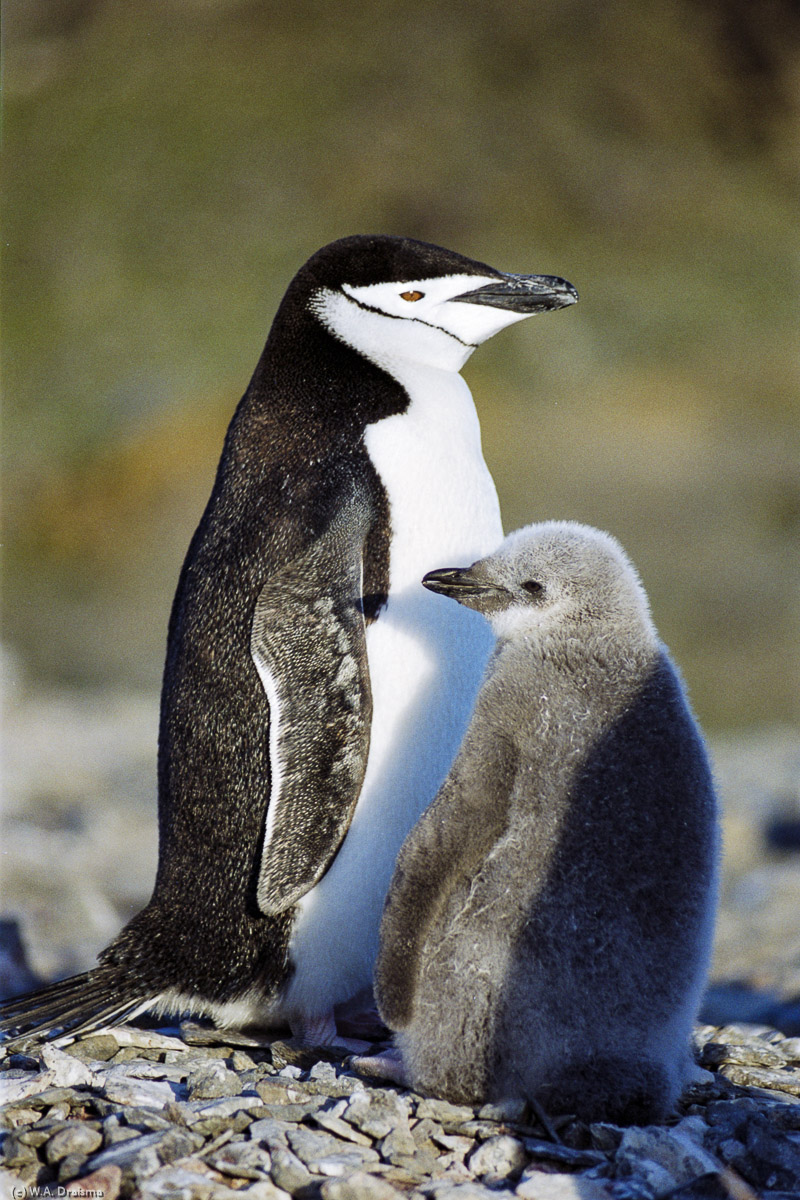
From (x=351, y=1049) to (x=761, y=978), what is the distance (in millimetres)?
1887

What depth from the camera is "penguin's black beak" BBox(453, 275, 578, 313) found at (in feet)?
7.41

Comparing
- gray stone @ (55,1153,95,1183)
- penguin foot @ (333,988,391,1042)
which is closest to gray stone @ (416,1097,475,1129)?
gray stone @ (55,1153,95,1183)

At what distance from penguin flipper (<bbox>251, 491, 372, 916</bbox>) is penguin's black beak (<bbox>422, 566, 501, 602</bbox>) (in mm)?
313

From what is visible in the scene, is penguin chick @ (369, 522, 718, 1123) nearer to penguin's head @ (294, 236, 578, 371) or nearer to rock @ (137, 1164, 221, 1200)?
rock @ (137, 1164, 221, 1200)

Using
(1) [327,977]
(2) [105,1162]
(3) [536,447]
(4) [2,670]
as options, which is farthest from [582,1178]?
(3) [536,447]

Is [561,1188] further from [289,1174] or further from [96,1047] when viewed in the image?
[96,1047]

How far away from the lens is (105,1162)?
147cm

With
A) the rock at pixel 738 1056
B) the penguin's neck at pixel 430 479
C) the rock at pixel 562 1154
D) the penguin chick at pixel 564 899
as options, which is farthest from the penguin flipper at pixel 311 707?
the rock at pixel 738 1056

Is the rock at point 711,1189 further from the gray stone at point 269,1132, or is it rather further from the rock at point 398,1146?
the gray stone at point 269,1132

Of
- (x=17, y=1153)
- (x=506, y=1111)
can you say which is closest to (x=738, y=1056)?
(x=506, y=1111)

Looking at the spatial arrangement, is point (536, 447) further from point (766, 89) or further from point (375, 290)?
point (375, 290)

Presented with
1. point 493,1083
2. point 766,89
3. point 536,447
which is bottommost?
point 493,1083

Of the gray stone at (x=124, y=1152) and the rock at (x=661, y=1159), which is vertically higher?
the gray stone at (x=124, y=1152)

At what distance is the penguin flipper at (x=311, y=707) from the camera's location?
2.06 metres
